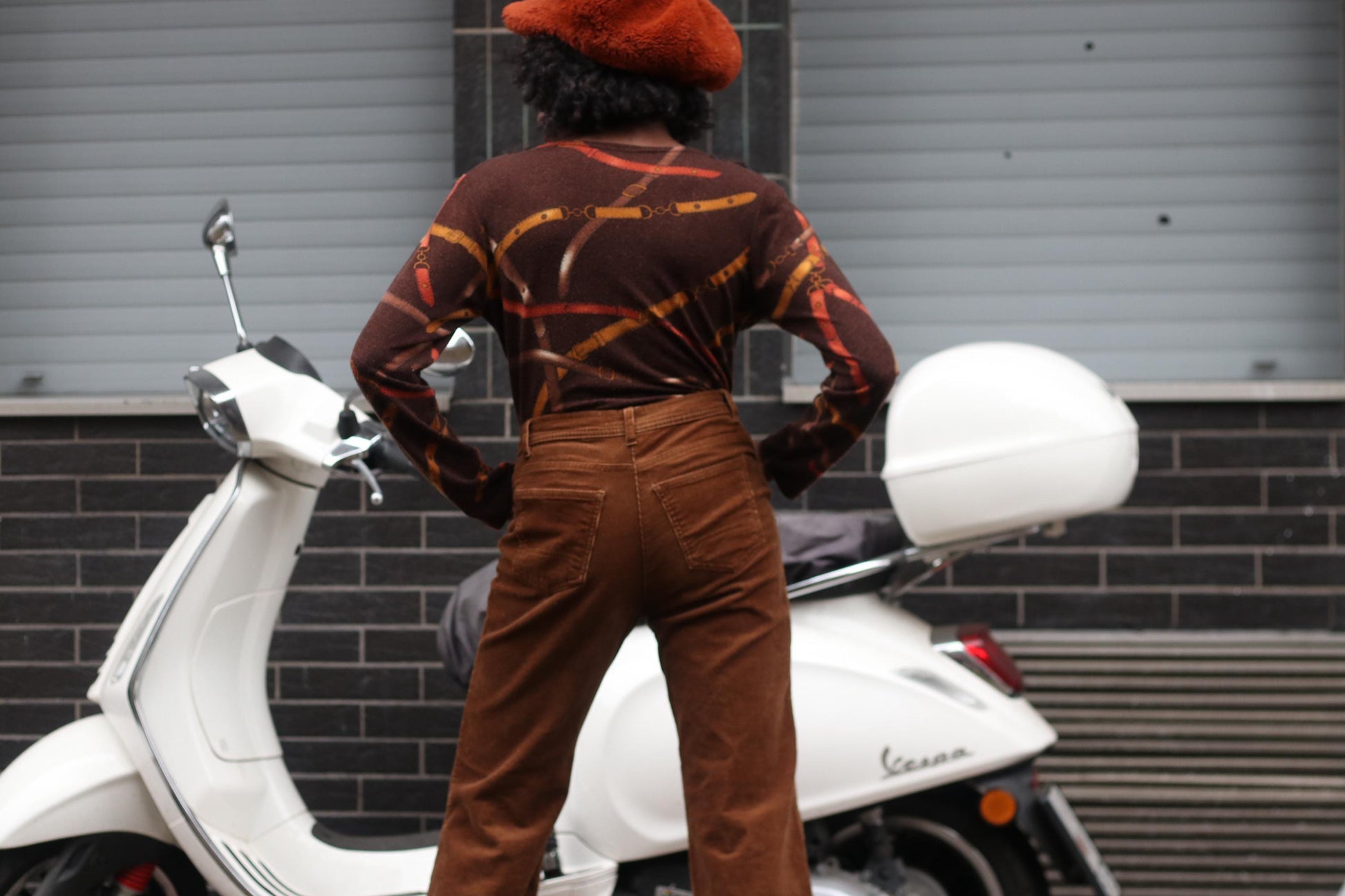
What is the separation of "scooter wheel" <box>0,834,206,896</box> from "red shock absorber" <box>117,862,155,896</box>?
16 millimetres

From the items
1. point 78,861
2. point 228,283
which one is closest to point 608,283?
point 228,283

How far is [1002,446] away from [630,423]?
0.78 metres

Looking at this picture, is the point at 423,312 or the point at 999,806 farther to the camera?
the point at 999,806

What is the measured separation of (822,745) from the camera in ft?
8.57

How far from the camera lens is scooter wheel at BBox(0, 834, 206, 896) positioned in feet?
8.08

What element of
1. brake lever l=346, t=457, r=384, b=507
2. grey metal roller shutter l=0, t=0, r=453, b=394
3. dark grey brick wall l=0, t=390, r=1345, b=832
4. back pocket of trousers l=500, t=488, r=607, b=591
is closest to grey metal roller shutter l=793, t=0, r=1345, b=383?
dark grey brick wall l=0, t=390, r=1345, b=832

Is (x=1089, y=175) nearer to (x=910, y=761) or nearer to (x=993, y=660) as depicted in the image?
(x=993, y=660)

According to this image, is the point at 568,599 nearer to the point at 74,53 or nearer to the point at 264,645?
the point at 264,645

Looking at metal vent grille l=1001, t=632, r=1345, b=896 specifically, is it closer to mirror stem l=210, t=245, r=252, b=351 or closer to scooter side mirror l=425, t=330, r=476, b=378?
scooter side mirror l=425, t=330, r=476, b=378

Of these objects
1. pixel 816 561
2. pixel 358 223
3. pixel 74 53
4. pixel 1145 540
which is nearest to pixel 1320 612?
pixel 1145 540

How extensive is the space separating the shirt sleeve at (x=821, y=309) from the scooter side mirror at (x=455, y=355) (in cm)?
49

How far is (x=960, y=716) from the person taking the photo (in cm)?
263

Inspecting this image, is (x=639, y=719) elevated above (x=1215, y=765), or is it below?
above

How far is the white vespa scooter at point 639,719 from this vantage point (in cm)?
251
